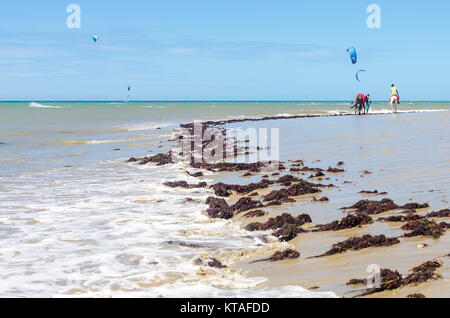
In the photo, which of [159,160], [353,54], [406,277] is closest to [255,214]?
[406,277]

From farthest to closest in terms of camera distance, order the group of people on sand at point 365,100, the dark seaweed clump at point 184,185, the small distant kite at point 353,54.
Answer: the group of people on sand at point 365,100
the small distant kite at point 353,54
the dark seaweed clump at point 184,185

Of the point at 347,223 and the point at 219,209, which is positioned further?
the point at 219,209

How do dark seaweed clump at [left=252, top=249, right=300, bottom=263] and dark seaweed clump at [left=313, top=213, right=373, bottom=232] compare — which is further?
dark seaweed clump at [left=313, top=213, right=373, bottom=232]

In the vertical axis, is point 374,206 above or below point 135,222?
above

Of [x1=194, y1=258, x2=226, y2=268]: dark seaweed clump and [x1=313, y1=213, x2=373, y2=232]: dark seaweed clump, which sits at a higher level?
[x1=313, y1=213, x2=373, y2=232]: dark seaweed clump

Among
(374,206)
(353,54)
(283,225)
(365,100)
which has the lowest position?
(283,225)

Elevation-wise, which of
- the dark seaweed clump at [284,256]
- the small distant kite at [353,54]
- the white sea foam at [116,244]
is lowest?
the white sea foam at [116,244]

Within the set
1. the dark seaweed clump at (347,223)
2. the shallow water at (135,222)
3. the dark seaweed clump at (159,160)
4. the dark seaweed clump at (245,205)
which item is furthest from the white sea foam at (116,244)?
the dark seaweed clump at (159,160)

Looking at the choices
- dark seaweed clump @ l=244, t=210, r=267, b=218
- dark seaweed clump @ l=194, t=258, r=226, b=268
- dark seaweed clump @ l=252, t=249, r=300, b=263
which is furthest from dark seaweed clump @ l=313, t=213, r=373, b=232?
dark seaweed clump @ l=194, t=258, r=226, b=268

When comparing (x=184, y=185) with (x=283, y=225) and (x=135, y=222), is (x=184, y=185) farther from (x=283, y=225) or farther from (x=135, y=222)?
(x=283, y=225)

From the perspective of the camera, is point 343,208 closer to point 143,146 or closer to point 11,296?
point 11,296

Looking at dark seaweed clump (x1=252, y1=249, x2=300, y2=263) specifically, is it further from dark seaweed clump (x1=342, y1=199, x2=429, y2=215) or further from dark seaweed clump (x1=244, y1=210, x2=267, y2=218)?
dark seaweed clump (x1=244, y1=210, x2=267, y2=218)

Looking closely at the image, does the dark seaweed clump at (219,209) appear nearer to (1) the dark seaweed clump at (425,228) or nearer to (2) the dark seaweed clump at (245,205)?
(2) the dark seaweed clump at (245,205)

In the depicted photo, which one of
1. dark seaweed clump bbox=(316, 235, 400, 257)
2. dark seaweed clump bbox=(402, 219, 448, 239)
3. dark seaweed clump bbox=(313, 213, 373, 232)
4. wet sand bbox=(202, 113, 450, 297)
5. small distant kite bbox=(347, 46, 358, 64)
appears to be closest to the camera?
wet sand bbox=(202, 113, 450, 297)
